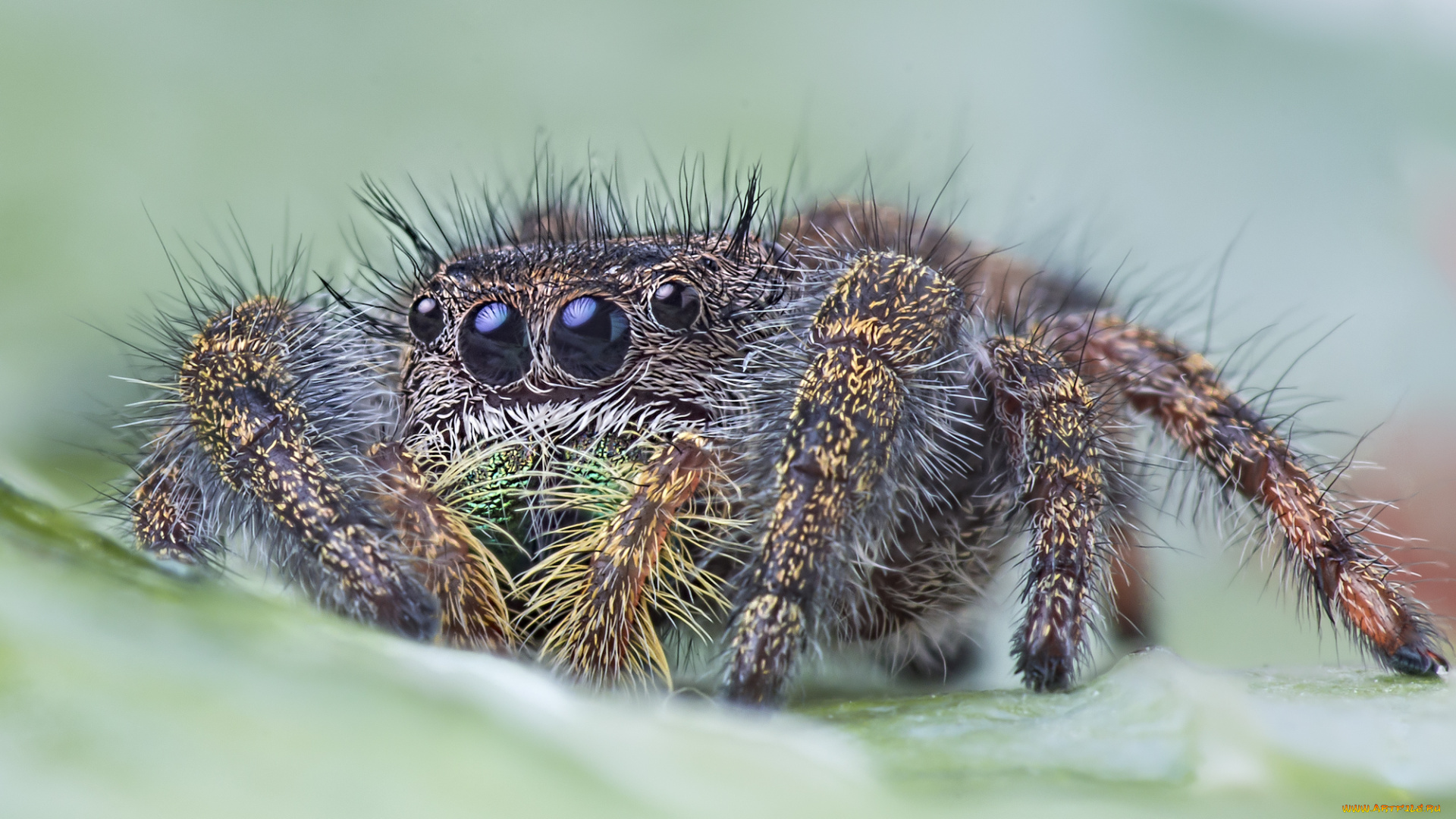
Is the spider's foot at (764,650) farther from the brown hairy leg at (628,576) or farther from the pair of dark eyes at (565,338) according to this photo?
the pair of dark eyes at (565,338)

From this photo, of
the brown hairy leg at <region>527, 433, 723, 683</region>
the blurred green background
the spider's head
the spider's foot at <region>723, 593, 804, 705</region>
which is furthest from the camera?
the blurred green background

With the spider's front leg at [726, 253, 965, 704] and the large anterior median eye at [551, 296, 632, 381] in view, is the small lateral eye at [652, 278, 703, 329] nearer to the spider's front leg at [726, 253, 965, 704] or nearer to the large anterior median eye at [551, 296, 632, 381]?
the large anterior median eye at [551, 296, 632, 381]

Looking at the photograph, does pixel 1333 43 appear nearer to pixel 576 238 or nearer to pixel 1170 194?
pixel 1170 194

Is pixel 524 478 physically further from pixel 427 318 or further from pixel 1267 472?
pixel 1267 472

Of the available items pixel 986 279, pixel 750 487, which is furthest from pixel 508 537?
pixel 986 279

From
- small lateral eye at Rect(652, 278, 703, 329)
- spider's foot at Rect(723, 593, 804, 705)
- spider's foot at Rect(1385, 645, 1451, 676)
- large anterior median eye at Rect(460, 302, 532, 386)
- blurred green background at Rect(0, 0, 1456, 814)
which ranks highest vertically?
blurred green background at Rect(0, 0, 1456, 814)

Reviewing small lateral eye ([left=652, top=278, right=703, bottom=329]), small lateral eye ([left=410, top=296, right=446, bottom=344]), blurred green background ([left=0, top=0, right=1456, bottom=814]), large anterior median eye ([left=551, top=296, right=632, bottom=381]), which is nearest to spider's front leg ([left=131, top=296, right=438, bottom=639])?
small lateral eye ([left=410, top=296, right=446, bottom=344])
